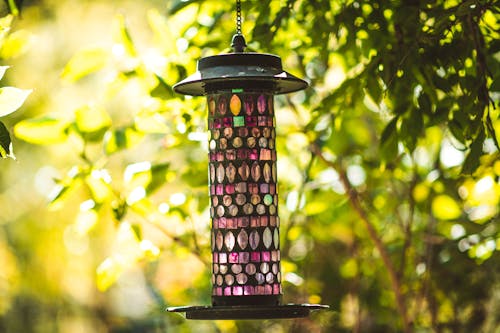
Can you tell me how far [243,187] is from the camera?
3.61 m

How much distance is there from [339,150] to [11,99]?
2.44 metres

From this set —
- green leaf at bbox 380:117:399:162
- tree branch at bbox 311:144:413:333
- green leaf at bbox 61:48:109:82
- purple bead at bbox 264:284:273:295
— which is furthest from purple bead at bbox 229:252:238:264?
tree branch at bbox 311:144:413:333

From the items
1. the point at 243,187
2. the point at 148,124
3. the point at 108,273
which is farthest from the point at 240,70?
the point at 108,273

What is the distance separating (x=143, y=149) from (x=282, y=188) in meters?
9.90

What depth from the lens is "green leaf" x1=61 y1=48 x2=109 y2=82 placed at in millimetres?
4375

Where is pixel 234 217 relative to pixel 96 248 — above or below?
below

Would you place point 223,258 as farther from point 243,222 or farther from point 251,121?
point 251,121

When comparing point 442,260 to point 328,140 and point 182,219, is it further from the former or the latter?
point 182,219

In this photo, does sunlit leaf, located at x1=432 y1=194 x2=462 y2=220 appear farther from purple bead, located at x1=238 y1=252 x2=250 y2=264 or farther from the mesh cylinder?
purple bead, located at x1=238 y1=252 x2=250 y2=264

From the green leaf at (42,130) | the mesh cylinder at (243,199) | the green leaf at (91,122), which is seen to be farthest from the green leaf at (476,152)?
the green leaf at (42,130)

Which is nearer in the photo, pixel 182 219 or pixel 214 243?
pixel 214 243

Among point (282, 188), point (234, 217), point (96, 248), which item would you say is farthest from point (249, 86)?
point (96, 248)

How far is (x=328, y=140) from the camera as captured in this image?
518cm

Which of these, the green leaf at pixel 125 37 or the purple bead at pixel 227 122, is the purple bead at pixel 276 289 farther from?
the green leaf at pixel 125 37
